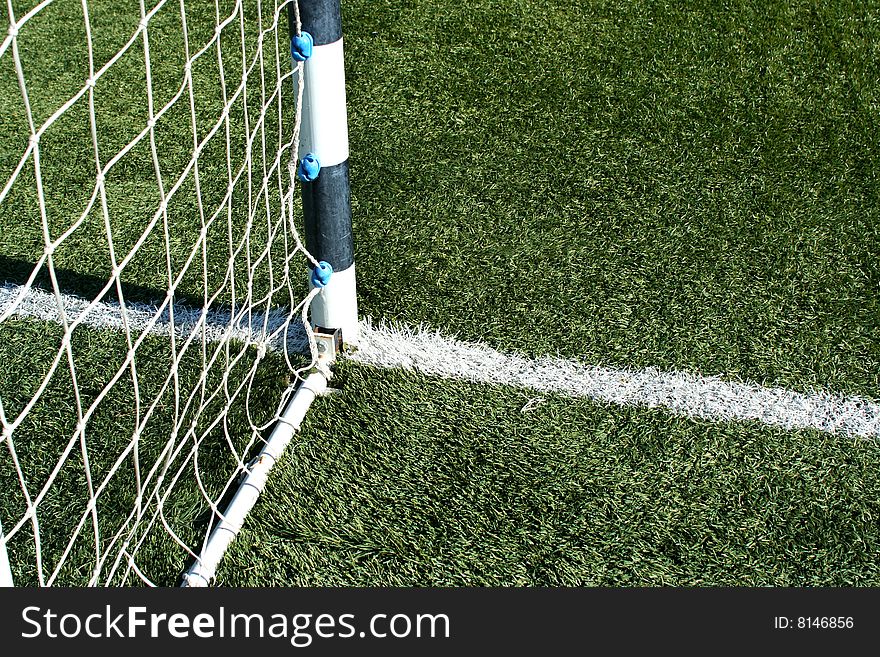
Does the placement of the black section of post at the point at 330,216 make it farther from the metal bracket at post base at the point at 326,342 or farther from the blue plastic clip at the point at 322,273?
the metal bracket at post base at the point at 326,342

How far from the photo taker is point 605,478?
89.7 inches

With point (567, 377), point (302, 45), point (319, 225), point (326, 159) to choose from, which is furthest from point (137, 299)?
point (567, 377)

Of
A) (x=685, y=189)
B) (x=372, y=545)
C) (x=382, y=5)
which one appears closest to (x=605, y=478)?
(x=372, y=545)

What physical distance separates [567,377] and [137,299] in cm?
130

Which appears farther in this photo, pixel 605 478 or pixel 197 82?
pixel 197 82

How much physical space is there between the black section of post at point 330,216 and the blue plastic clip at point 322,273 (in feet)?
0.04

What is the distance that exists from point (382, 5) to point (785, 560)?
314 cm

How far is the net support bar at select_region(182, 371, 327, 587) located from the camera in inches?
81.0

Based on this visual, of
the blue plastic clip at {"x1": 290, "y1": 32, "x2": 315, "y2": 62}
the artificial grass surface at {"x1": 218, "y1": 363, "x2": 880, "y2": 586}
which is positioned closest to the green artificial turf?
the artificial grass surface at {"x1": 218, "y1": 363, "x2": 880, "y2": 586}

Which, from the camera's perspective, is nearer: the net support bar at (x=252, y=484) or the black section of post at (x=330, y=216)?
the net support bar at (x=252, y=484)

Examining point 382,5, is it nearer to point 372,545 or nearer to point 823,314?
point 823,314

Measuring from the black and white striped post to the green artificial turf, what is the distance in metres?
0.18

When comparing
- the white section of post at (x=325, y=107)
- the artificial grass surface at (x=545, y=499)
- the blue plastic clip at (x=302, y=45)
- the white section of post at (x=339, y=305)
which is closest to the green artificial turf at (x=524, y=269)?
the artificial grass surface at (x=545, y=499)

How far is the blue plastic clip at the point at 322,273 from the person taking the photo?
2369 mm
